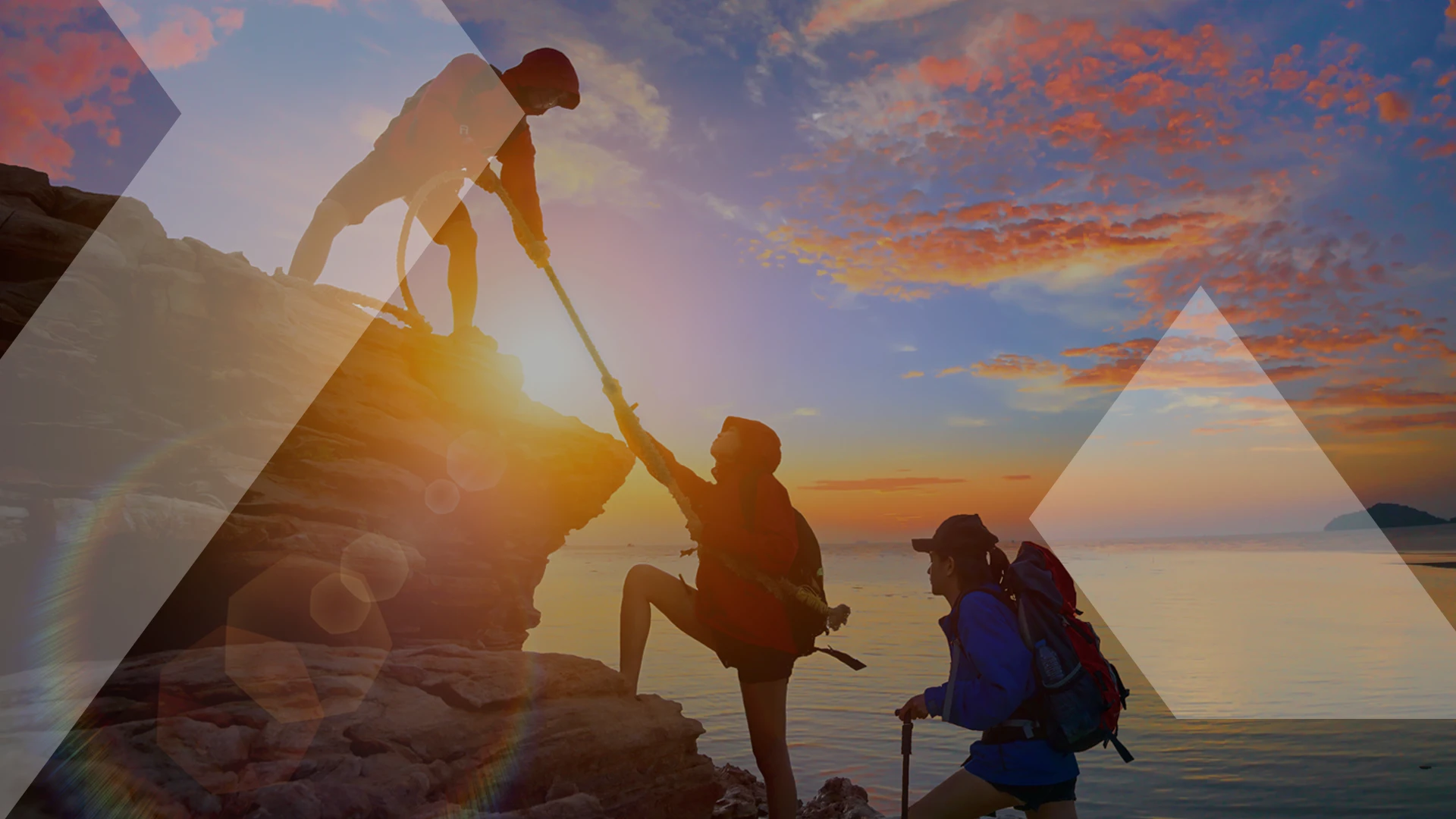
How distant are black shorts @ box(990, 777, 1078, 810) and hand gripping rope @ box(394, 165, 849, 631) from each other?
5.86ft

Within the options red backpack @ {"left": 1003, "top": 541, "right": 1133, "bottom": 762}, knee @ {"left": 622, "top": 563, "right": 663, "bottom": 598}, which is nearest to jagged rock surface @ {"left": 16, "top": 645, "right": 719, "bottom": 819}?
knee @ {"left": 622, "top": 563, "right": 663, "bottom": 598}

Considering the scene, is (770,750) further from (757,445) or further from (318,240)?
(318,240)

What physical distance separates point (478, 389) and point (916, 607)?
27.9 meters

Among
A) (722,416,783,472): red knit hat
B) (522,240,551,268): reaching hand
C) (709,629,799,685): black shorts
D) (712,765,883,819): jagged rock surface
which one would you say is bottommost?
(712,765,883,819): jagged rock surface

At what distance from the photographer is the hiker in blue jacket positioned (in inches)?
171

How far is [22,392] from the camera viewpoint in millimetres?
6258

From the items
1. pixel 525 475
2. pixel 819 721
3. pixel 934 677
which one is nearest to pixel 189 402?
pixel 525 475

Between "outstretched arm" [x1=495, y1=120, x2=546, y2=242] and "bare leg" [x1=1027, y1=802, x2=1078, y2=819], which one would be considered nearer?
"bare leg" [x1=1027, y1=802, x2=1078, y2=819]

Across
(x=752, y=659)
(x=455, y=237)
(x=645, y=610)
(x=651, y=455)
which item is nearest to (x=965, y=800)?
(x=752, y=659)

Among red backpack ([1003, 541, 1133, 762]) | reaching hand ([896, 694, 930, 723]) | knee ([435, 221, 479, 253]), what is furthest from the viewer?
knee ([435, 221, 479, 253])

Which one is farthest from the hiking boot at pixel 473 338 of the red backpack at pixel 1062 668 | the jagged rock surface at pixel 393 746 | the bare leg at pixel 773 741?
the red backpack at pixel 1062 668

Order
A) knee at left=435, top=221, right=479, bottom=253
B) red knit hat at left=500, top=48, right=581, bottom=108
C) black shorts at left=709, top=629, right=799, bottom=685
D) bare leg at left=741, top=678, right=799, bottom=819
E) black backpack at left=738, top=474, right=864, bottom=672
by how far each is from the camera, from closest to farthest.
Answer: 1. bare leg at left=741, top=678, right=799, bottom=819
2. black shorts at left=709, top=629, right=799, bottom=685
3. black backpack at left=738, top=474, right=864, bottom=672
4. red knit hat at left=500, top=48, right=581, bottom=108
5. knee at left=435, top=221, right=479, bottom=253

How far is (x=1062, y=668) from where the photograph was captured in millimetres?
4312

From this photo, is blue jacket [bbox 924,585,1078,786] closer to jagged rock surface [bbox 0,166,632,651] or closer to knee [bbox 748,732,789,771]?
knee [bbox 748,732,789,771]
